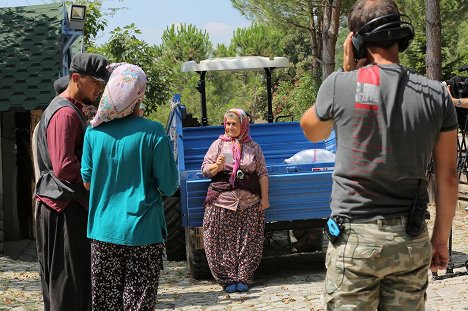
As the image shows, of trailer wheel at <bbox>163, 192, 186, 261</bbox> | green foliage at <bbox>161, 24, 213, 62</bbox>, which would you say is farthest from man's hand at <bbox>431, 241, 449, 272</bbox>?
green foliage at <bbox>161, 24, 213, 62</bbox>

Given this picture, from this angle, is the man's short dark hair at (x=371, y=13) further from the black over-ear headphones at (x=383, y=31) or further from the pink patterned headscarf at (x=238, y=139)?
the pink patterned headscarf at (x=238, y=139)

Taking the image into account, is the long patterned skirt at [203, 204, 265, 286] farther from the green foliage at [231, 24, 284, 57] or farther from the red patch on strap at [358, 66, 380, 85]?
the green foliage at [231, 24, 284, 57]

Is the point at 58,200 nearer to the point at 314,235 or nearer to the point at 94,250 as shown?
the point at 94,250

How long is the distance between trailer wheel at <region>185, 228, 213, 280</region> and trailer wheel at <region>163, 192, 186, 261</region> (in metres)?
0.39

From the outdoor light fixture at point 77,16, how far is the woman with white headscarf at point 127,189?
23.4ft

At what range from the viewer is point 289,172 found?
7.97 meters

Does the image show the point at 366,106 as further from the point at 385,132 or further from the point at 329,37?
the point at 329,37

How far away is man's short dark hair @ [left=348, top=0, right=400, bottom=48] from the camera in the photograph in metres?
3.18

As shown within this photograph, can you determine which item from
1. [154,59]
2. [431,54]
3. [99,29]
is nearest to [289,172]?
[431,54]

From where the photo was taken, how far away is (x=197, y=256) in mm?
8109

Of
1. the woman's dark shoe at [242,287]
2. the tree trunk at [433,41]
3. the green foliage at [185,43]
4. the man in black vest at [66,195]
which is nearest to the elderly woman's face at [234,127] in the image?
the woman's dark shoe at [242,287]

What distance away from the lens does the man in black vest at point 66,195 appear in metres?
4.61

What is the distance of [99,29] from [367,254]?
14715 mm

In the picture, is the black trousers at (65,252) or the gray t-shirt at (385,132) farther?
the black trousers at (65,252)
